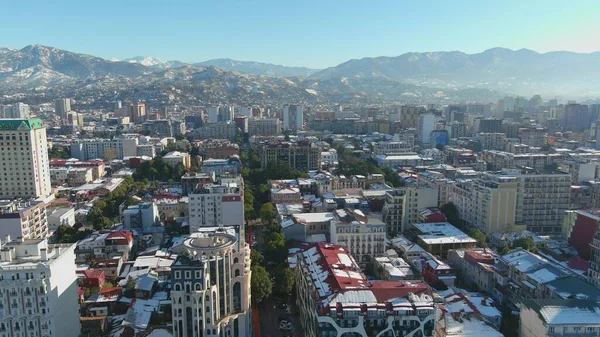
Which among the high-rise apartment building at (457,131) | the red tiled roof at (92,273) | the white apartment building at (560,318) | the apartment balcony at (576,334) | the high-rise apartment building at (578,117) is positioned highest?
the high-rise apartment building at (578,117)

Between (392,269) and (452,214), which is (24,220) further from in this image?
(452,214)

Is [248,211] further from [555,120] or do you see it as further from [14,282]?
[555,120]

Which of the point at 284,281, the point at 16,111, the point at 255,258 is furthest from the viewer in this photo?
the point at 16,111

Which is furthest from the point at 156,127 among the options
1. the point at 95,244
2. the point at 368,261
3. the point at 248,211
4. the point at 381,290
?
the point at 381,290

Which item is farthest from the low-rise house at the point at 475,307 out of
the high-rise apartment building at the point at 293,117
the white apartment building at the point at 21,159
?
the high-rise apartment building at the point at 293,117

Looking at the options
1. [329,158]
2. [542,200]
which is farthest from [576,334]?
[329,158]

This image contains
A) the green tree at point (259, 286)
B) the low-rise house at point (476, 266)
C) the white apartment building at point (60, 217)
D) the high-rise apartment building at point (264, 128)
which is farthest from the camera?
the high-rise apartment building at point (264, 128)

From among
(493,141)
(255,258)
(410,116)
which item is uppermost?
(410,116)

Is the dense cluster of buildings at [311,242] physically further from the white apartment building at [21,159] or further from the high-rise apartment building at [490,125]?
the high-rise apartment building at [490,125]
